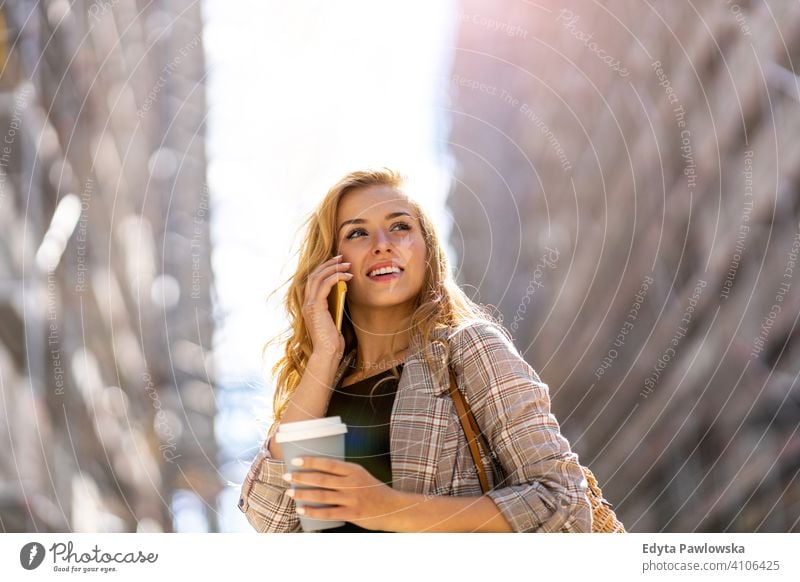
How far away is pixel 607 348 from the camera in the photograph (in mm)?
4160

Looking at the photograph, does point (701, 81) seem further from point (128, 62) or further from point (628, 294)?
point (128, 62)

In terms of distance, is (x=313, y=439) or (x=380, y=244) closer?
(x=313, y=439)

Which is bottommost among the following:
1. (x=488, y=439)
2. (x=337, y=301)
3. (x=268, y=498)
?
(x=268, y=498)

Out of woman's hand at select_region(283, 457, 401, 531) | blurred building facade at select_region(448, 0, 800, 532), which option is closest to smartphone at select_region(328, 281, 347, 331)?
woman's hand at select_region(283, 457, 401, 531)

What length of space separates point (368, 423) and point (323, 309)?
29 cm

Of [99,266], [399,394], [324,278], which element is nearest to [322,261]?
[324,278]

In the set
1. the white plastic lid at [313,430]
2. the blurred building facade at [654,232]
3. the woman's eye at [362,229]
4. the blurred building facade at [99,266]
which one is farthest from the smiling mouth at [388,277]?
the blurred building facade at [99,266]

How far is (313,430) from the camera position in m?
1.66

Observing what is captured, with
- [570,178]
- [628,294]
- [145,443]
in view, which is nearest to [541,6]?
[570,178]

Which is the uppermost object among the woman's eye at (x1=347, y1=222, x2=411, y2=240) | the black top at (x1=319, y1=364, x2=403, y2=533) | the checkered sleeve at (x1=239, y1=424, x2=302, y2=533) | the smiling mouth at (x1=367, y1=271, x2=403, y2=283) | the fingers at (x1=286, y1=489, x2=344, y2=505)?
the woman's eye at (x1=347, y1=222, x2=411, y2=240)

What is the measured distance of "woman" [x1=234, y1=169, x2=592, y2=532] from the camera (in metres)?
1.62

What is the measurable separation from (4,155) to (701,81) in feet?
9.34

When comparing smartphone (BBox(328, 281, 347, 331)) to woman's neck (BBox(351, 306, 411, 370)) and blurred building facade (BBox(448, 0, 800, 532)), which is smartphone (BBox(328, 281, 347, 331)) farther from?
blurred building facade (BBox(448, 0, 800, 532))

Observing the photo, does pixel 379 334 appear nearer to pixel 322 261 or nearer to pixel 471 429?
pixel 322 261
